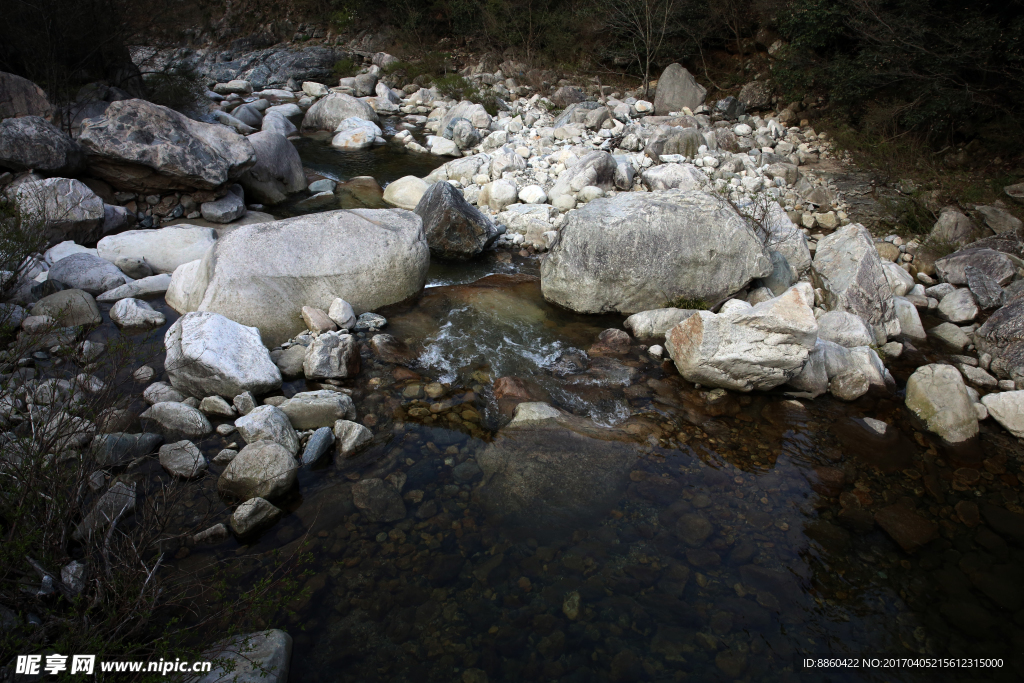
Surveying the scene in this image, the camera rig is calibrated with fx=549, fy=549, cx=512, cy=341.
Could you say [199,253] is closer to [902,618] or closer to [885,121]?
[902,618]

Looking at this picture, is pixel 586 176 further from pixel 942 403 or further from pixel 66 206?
pixel 66 206

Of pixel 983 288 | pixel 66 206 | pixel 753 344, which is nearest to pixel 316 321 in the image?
pixel 66 206

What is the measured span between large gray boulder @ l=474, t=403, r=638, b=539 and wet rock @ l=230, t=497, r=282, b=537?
148cm

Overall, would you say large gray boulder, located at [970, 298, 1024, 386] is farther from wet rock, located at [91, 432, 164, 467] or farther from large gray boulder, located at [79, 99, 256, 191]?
large gray boulder, located at [79, 99, 256, 191]

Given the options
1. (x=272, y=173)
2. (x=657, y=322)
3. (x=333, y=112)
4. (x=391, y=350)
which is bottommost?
(x=391, y=350)

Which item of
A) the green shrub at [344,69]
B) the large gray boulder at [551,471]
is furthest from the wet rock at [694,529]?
the green shrub at [344,69]

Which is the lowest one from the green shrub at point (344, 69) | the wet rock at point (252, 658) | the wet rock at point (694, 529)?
the wet rock at point (694, 529)

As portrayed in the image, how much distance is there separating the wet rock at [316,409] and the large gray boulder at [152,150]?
211 inches

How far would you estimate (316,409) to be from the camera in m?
4.87

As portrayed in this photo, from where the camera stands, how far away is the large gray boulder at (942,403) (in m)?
5.16

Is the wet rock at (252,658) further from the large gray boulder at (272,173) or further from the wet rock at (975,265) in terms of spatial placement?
the wet rock at (975,265)

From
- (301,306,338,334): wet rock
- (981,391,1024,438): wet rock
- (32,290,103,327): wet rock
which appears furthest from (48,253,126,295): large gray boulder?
(981,391,1024,438): wet rock

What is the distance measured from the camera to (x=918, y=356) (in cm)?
638

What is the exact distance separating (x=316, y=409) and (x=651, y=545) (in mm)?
3010
